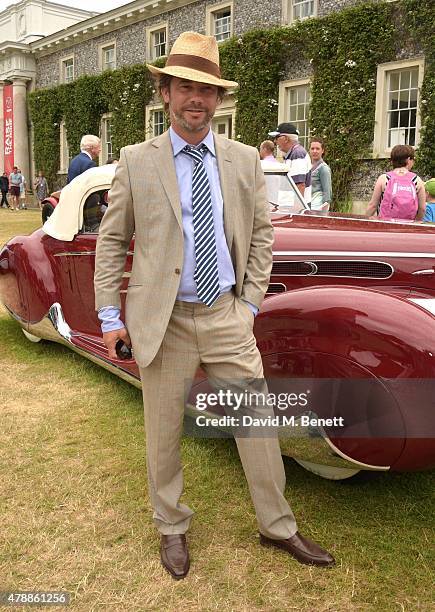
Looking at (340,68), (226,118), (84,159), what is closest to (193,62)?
(84,159)

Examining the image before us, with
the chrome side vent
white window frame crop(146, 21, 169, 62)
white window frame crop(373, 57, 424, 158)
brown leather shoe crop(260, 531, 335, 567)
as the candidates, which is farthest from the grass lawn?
white window frame crop(146, 21, 169, 62)

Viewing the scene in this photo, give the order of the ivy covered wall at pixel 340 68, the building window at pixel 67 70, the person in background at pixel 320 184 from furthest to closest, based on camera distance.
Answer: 1. the building window at pixel 67 70
2. the ivy covered wall at pixel 340 68
3. the person in background at pixel 320 184

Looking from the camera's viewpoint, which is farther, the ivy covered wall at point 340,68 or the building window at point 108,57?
the building window at point 108,57

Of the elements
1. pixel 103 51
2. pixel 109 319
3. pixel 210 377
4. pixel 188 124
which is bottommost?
pixel 210 377

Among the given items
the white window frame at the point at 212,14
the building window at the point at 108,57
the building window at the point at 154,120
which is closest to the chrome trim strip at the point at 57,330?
the white window frame at the point at 212,14

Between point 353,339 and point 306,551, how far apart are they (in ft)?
2.74

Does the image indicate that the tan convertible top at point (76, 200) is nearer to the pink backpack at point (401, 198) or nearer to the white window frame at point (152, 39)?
the pink backpack at point (401, 198)

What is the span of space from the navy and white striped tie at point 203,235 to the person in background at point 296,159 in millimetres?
3030

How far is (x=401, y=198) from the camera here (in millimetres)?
5043

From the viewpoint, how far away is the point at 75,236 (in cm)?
407

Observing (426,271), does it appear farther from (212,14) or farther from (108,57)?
(108,57)

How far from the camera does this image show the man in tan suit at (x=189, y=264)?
2068mm

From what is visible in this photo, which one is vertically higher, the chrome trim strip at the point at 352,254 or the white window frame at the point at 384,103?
the white window frame at the point at 384,103

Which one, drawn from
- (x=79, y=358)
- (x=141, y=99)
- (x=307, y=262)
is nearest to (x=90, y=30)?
(x=141, y=99)
